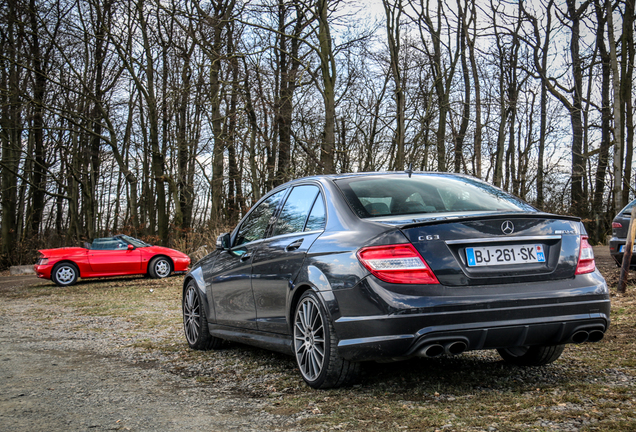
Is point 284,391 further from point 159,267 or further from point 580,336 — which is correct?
point 159,267

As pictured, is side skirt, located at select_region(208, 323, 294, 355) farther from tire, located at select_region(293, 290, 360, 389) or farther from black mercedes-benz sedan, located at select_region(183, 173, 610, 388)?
tire, located at select_region(293, 290, 360, 389)

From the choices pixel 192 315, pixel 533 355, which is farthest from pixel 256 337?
pixel 533 355

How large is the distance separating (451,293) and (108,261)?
52.8ft

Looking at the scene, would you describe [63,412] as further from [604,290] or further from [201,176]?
[201,176]

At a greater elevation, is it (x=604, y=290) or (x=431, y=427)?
(x=604, y=290)

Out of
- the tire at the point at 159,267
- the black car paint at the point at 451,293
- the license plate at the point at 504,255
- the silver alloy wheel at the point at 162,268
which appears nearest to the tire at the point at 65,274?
the tire at the point at 159,267

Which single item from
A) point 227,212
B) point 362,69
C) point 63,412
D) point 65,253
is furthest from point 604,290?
point 227,212

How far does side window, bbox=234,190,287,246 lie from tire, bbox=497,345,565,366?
2.29 meters

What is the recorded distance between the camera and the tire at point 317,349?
413cm

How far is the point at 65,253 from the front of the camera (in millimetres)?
17906

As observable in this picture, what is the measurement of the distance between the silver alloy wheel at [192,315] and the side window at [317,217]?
2271 mm

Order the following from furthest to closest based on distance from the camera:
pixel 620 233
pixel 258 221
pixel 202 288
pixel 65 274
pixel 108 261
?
pixel 108 261 → pixel 65 274 → pixel 620 233 → pixel 202 288 → pixel 258 221

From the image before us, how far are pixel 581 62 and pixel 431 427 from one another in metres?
24.9

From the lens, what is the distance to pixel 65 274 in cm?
1773
